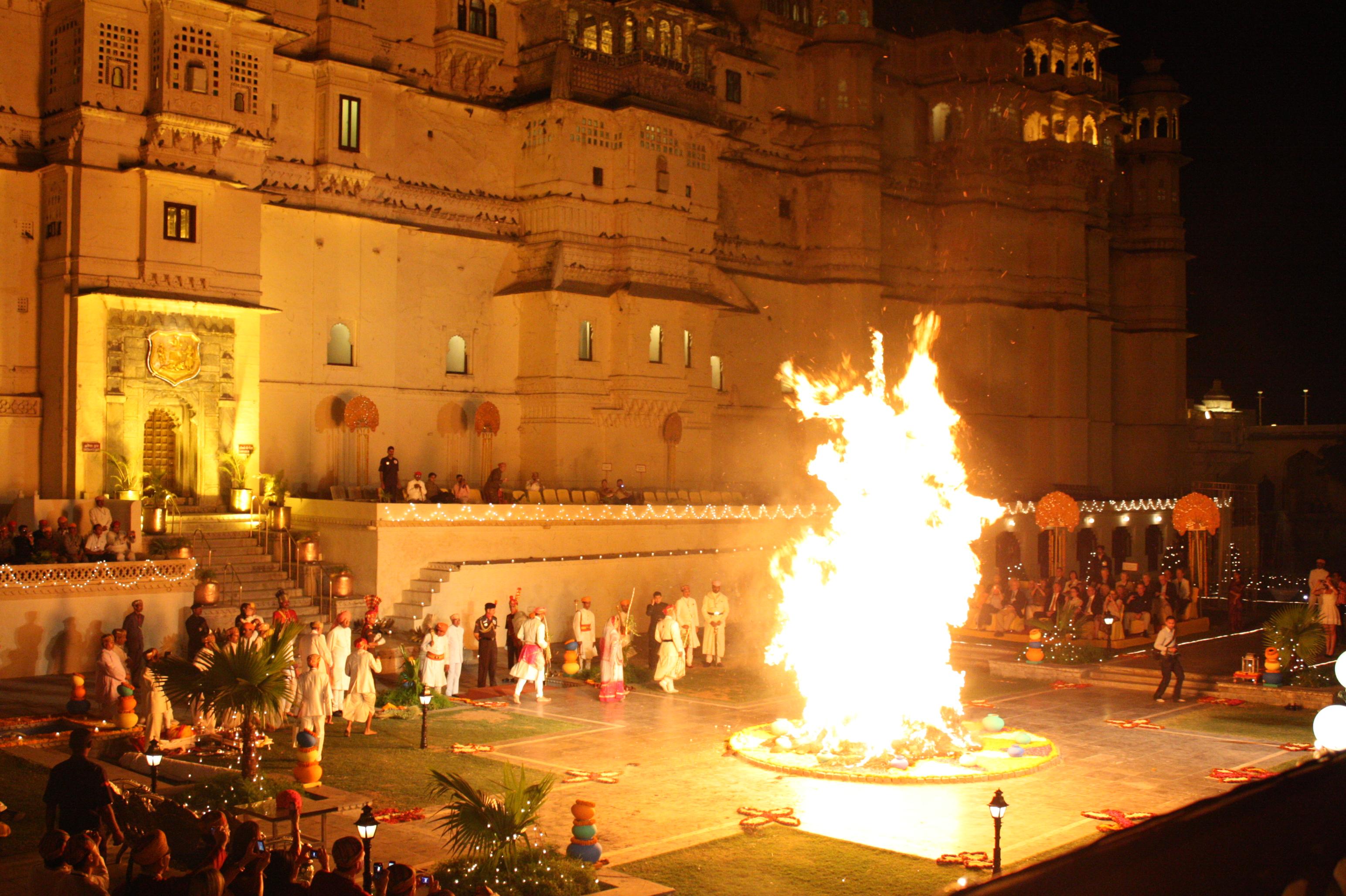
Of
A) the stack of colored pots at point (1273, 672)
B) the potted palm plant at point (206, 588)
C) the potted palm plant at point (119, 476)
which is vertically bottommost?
the stack of colored pots at point (1273, 672)

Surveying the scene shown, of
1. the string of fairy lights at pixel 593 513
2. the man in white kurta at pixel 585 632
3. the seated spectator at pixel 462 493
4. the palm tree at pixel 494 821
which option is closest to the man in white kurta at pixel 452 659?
the man in white kurta at pixel 585 632

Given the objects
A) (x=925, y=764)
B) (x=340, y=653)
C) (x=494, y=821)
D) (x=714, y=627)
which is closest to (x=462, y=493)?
(x=714, y=627)

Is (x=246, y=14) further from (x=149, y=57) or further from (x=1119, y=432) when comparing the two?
(x=1119, y=432)

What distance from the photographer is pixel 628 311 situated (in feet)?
124

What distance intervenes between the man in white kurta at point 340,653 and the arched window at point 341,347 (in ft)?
50.3

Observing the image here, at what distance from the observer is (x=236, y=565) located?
27531mm

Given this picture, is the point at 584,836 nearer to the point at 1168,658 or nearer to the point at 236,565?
the point at 1168,658

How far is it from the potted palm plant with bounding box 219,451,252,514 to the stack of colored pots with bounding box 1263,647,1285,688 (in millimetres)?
21827

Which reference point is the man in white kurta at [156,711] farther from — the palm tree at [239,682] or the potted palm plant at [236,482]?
the potted palm plant at [236,482]

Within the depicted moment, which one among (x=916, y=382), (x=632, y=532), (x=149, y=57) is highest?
(x=149, y=57)

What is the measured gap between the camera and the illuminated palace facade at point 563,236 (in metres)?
28.9

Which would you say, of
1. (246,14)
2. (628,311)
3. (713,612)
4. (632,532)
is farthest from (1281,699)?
(246,14)

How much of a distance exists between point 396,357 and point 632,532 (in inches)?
324

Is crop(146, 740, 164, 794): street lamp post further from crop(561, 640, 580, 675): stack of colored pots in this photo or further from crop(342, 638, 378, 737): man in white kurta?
Answer: crop(561, 640, 580, 675): stack of colored pots
